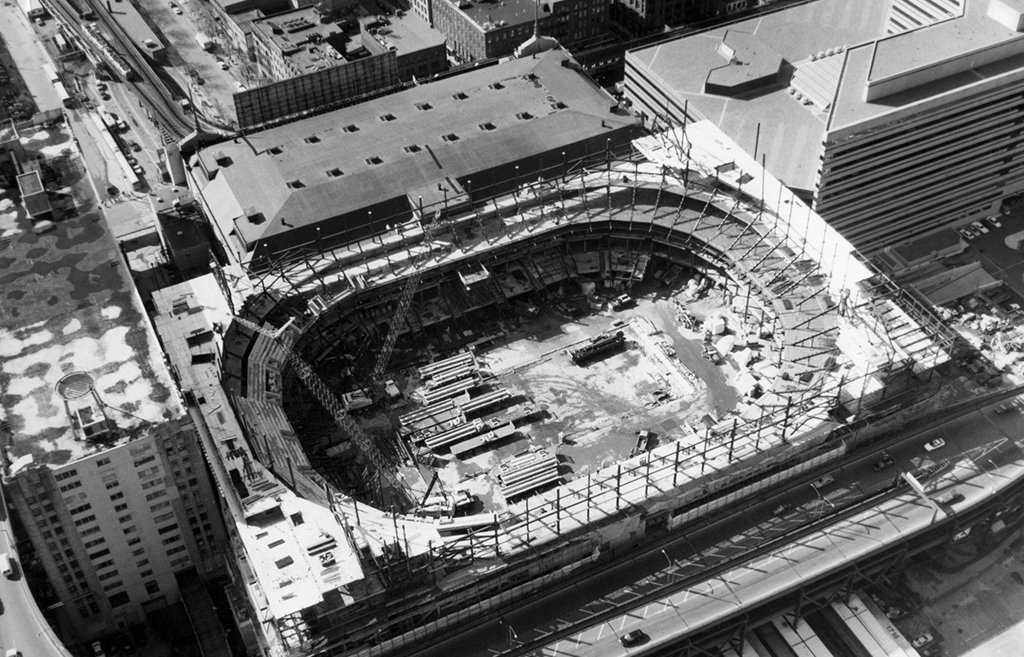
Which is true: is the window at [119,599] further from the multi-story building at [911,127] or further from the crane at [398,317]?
the multi-story building at [911,127]

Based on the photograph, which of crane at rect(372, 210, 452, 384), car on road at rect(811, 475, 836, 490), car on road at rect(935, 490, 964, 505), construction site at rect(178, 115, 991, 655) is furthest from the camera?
crane at rect(372, 210, 452, 384)

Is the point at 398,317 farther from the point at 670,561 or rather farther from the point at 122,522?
the point at 670,561

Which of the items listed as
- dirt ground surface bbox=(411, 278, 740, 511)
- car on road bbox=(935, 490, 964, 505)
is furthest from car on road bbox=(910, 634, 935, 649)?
dirt ground surface bbox=(411, 278, 740, 511)

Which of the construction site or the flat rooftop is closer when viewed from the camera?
the construction site

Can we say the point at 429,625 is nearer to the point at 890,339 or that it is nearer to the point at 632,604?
the point at 632,604

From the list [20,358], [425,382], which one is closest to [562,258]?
[425,382]

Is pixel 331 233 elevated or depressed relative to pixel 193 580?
elevated

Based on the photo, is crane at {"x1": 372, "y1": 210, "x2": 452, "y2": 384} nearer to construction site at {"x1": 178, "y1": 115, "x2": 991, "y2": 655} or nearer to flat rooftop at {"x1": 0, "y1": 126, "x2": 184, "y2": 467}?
construction site at {"x1": 178, "y1": 115, "x2": 991, "y2": 655}
